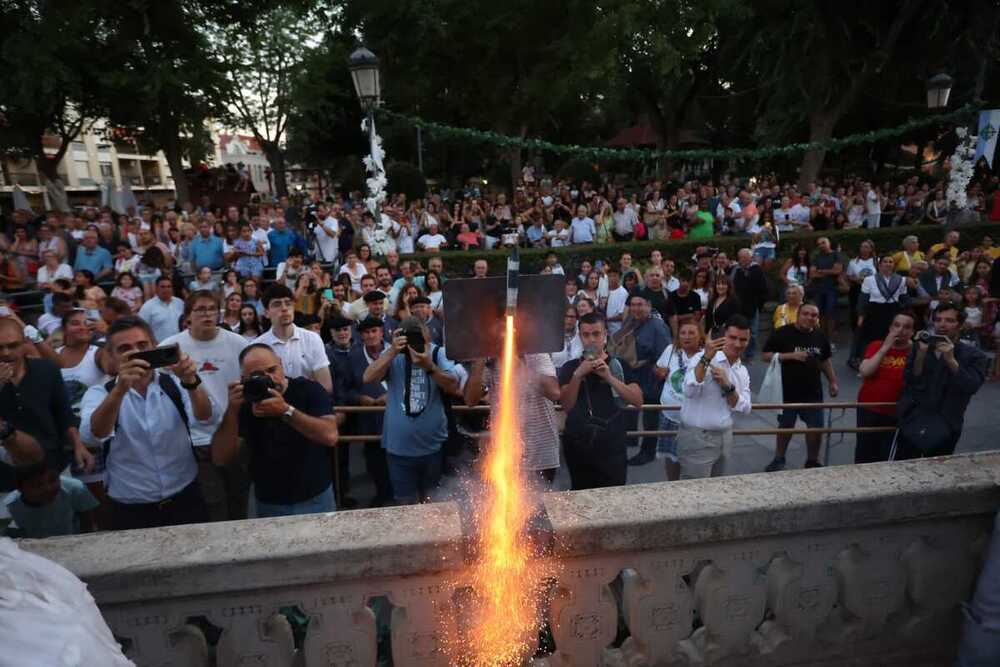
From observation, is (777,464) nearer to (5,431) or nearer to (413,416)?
(413,416)

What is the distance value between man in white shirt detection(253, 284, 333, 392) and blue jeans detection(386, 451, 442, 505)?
2.60 feet

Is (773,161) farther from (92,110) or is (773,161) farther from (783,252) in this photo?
(92,110)

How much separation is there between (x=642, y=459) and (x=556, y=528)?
4.82 meters

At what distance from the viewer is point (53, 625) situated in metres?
1.40

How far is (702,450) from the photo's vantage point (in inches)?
201

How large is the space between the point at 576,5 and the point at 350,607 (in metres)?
25.6

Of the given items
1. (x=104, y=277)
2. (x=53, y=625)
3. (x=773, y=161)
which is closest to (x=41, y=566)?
(x=53, y=625)

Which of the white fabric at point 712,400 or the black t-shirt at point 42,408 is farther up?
the black t-shirt at point 42,408

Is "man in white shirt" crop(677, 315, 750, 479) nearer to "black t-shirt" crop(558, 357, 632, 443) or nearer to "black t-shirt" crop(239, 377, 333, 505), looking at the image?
"black t-shirt" crop(558, 357, 632, 443)

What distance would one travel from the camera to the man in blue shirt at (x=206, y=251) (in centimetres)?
1073

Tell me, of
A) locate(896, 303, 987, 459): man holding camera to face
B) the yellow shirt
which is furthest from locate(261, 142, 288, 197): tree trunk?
locate(896, 303, 987, 459): man holding camera to face

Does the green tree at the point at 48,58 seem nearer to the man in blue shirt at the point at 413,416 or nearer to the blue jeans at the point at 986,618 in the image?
the man in blue shirt at the point at 413,416

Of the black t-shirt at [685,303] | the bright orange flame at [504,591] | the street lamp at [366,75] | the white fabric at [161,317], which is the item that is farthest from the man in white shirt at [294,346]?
the black t-shirt at [685,303]

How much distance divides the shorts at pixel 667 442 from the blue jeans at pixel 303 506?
3.18 m
